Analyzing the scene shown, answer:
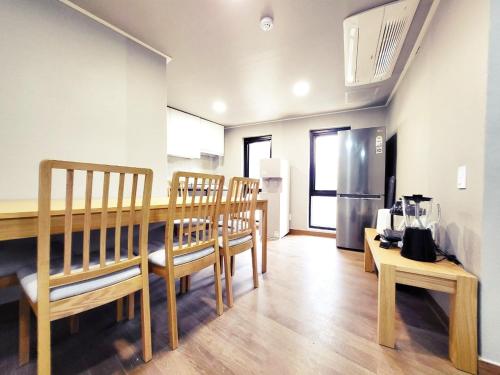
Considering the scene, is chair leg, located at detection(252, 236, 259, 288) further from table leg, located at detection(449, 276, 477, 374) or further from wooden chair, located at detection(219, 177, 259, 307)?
table leg, located at detection(449, 276, 477, 374)

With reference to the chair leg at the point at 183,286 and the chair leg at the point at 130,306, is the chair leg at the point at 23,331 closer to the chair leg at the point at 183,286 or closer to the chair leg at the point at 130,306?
the chair leg at the point at 130,306

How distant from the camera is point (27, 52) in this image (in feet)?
4.83

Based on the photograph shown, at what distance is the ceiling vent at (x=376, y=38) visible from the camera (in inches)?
61.5

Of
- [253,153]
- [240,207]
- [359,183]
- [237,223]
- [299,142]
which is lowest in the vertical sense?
[237,223]

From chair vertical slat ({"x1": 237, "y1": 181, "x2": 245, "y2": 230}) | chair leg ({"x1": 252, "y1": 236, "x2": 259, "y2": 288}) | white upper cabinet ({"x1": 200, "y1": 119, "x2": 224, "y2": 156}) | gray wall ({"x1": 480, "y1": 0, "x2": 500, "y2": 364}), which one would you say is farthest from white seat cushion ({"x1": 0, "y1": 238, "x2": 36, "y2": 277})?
white upper cabinet ({"x1": 200, "y1": 119, "x2": 224, "y2": 156})

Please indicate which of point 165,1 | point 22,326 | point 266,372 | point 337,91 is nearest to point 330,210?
point 337,91

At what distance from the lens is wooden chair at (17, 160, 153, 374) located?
0.83 m

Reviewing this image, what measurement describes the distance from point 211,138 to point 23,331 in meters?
3.78

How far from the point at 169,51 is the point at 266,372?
2641 millimetres

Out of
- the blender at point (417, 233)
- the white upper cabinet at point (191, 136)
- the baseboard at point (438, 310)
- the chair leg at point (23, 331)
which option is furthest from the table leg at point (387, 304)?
the white upper cabinet at point (191, 136)

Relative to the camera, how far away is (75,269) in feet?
3.25

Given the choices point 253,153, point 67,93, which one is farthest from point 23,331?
point 253,153

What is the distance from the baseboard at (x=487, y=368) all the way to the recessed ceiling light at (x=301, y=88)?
109 inches

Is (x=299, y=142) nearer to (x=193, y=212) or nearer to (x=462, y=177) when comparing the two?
(x=462, y=177)
